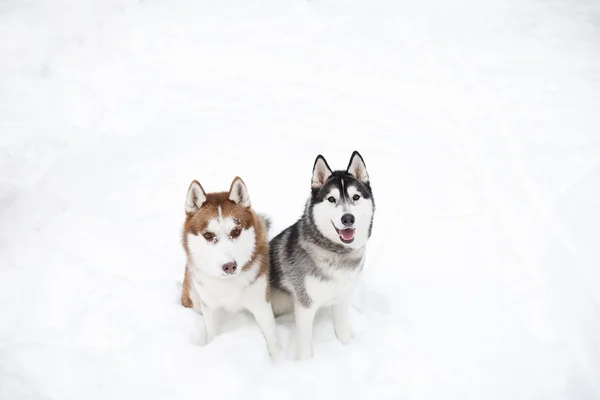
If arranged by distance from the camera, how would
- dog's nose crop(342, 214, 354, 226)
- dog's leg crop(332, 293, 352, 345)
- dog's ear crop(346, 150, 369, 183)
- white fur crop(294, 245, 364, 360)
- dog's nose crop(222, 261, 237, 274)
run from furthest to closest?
dog's leg crop(332, 293, 352, 345) → dog's ear crop(346, 150, 369, 183) → white fur crop(294, 245, 364, 360) → dog's nose crop(342, 214, 354, 226) → dog's nose crop(222, 261, 237, 274)

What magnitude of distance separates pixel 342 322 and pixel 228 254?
1.41 m

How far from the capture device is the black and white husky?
3426 millimetres

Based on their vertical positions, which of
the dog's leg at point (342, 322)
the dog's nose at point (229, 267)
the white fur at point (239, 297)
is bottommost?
the dog's leg at point (342, 322)

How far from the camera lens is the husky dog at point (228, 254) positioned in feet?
10.6

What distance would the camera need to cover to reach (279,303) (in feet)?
13.2

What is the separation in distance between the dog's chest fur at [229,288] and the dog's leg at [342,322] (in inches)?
31.2

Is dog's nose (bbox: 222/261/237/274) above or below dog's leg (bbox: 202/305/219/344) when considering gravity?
above

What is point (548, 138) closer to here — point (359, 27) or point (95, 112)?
point (359, 27)

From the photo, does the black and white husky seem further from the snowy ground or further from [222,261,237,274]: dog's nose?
[222,261,237,274]: dog's nose

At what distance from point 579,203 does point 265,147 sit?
436cm

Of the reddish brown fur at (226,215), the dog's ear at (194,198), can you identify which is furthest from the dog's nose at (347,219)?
the dog's ear at (194,198)

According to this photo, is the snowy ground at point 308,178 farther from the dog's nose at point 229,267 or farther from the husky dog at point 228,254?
the dog's nose at point 229,267

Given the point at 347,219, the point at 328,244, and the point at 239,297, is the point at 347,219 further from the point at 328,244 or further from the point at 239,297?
the point at 239,297

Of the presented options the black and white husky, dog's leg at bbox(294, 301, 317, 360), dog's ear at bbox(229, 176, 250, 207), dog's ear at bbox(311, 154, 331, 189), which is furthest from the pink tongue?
dog's ear at bbox(229, 176, 250, 207)
